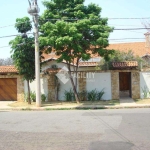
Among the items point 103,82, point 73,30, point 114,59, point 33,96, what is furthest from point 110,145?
point 114,59

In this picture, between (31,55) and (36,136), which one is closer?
(36,136)

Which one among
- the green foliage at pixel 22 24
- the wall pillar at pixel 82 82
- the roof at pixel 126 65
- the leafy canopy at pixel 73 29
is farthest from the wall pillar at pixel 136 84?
the green foliage at pixel 22 24

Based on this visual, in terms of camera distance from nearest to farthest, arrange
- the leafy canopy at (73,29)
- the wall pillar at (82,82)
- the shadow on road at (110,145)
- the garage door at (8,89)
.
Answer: the shadow on road at (110,145), the leafy canopy at (73,29), the wall pillar at (82,82), the garage door at (8,89)

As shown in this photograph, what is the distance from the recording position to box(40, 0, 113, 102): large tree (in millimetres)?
14907

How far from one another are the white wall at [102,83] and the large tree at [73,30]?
1697mm

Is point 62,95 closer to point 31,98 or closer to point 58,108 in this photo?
point 31,98

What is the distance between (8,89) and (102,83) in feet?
25.8

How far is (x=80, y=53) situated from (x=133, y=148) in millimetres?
10724

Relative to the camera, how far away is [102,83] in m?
18.7

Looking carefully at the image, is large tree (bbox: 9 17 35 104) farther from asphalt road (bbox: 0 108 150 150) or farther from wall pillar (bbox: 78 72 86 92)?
asphalt road (bbox: 0 108 150 150)

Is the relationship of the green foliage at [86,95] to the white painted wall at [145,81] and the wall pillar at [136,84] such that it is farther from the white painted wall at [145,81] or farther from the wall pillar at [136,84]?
the white painted wall at [145,81]

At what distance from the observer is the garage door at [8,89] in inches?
Answer: 795

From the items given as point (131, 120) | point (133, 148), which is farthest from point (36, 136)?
point (131, 120)

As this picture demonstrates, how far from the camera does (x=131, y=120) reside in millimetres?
9773
